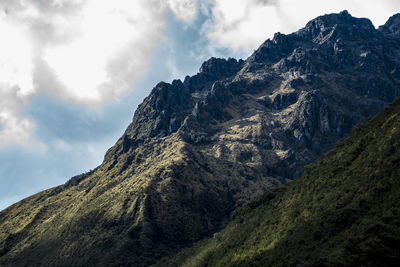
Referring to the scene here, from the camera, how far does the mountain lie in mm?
100875

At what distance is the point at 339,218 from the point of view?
125875 mm

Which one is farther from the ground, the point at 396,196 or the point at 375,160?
the point at 375,160

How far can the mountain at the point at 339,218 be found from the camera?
100875 millimetres

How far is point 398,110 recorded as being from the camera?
165 m

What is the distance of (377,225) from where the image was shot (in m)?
104

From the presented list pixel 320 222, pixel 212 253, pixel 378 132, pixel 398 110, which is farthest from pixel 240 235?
pixel 398 110

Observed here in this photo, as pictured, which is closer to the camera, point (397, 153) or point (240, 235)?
point (397, 153)

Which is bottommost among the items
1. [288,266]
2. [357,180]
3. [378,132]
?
[288,266]

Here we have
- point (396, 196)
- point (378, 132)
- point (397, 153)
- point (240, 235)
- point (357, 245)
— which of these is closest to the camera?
point (357, 245)

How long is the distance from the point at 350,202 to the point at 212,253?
9247 cm

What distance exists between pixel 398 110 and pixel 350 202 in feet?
216

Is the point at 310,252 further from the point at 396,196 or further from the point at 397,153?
the point at 397,153

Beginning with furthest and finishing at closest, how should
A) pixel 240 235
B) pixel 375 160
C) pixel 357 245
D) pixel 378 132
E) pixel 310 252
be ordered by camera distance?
pixel 240 235 → pixel 378 132 → pixel 375 160 → pixel 310 252 → pixel 357 245

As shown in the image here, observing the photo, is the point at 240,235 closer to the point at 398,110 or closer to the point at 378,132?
the point at 378,132
